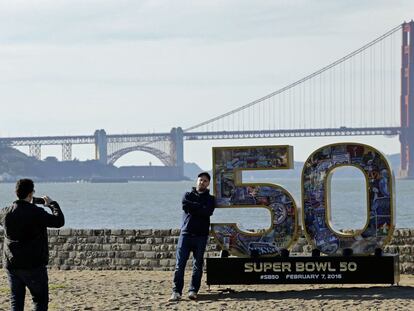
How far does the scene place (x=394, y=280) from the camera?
1202 centimetres

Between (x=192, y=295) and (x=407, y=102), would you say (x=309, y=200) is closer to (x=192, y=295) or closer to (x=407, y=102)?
(x=192, y=295)

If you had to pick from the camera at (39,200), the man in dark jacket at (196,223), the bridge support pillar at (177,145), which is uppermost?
the bridge support pillar at (177,145)

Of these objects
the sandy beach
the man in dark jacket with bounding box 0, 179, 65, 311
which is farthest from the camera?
the sandy beach

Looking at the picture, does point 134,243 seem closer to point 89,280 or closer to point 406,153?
point 89,280

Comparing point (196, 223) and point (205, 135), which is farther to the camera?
point (205, 135)

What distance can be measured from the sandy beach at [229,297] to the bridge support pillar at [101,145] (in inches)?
3759

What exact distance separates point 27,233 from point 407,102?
3915 inches

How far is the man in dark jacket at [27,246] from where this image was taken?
28.5 feet

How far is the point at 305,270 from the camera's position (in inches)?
472

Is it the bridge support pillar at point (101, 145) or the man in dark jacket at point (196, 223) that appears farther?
the bridge support pillar at point (101, 145)

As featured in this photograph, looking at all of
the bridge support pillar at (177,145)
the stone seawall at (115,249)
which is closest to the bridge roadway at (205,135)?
the bridge support pillar at (177,145)

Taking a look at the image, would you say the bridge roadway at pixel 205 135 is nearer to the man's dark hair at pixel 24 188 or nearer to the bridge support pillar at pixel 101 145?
the bridge support pillar at pixel 101 145

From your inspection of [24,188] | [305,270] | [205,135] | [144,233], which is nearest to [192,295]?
[305,270]

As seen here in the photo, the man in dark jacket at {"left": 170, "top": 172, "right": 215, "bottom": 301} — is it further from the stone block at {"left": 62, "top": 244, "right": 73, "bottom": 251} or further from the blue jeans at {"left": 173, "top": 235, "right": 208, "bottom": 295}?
the stone block at {"left": 62, "top": 244, "right": 73, "bottom": 251}
